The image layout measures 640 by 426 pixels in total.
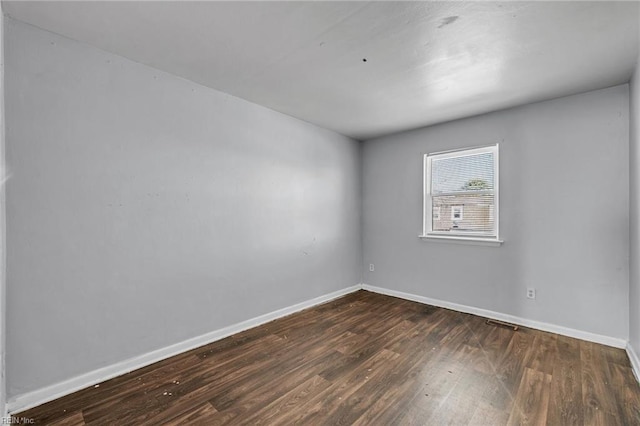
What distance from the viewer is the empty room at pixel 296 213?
183cm

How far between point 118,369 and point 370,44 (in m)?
3.10

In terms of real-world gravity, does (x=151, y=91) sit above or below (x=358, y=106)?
below

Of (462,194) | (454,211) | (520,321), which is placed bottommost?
(520,321)

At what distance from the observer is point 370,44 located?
6.82 ft

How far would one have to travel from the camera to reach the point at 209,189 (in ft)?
9.31

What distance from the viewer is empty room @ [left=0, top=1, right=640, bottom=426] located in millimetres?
1834

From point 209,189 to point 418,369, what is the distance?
8.05ft

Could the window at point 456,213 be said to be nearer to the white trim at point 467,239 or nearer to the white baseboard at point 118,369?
the white trim at point 467,239

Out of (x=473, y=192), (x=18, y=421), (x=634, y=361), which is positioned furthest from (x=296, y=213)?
(x=634, y=361)

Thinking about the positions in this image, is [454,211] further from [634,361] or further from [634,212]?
[634,361]

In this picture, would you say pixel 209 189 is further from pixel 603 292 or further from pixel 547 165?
pixel 603 292

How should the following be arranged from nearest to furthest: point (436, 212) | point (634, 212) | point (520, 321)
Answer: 1. point (634, 212)
2. point (520, 321)
3. point (436, 212)

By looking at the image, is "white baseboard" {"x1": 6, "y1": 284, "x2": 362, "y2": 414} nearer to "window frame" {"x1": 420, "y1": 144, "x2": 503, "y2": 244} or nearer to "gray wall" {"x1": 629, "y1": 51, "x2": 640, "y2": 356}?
"window frame" {"x1": 420, "y1": 144, "x2": 503, "y2": 244}

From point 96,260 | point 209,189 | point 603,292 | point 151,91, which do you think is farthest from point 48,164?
point 603,292
